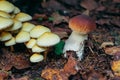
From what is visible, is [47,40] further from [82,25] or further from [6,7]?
[6,7]

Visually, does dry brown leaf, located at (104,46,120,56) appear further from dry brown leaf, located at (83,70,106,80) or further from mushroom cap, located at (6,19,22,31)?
mushroom cap, located at (6,19,22,31)

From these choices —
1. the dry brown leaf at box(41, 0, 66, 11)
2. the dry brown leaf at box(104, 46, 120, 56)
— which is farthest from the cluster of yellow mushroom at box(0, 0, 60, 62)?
the dry brown leaf at box(41, 0, 66, 11)

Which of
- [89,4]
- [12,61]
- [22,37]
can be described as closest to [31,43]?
[22,37]

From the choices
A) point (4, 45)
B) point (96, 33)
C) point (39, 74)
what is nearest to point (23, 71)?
point (39, 74)

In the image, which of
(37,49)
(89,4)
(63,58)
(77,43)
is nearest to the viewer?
(37,49)

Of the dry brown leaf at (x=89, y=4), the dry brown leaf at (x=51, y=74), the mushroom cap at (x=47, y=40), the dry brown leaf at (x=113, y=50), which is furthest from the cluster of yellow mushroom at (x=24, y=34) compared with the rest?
the dry brown leaf at (x=89, y=4)

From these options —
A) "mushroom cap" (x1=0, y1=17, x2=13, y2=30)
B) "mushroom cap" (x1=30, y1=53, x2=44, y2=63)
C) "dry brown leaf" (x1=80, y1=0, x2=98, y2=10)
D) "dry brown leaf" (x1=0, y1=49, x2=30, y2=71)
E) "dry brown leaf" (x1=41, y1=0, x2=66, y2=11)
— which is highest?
"mushroom cap" (x1=0, y1=17, x2=13, y2=30)
